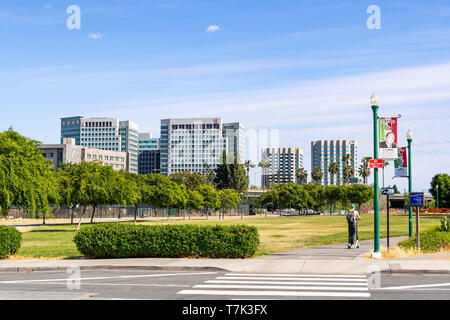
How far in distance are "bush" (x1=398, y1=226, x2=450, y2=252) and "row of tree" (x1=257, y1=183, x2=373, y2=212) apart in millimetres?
104092

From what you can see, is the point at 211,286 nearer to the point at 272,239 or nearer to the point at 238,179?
the point at 272,239

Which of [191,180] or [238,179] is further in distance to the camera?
[238,179]

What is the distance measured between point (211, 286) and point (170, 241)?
623 cm

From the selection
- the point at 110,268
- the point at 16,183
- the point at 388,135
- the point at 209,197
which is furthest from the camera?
the point at 209,197

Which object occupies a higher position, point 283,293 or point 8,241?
point 8,241

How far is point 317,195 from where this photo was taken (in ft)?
448

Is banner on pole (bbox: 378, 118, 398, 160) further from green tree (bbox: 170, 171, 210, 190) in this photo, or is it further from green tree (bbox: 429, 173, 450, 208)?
green tree (bbox: 170, 171, 210, 190)

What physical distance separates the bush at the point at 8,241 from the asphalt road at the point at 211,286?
365 cm

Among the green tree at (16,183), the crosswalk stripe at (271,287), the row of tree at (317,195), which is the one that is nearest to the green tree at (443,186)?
the row of tree at (317,195)

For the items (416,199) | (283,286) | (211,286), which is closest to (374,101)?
(416,199)

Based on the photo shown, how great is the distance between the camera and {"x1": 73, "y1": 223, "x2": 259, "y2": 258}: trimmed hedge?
18.5 metres

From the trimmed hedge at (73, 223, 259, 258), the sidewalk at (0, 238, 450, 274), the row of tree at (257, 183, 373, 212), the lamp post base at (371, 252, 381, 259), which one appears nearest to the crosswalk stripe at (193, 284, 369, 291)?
Result: the sidewalk at (0, 238, 450, 274)

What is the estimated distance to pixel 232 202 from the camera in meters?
122
